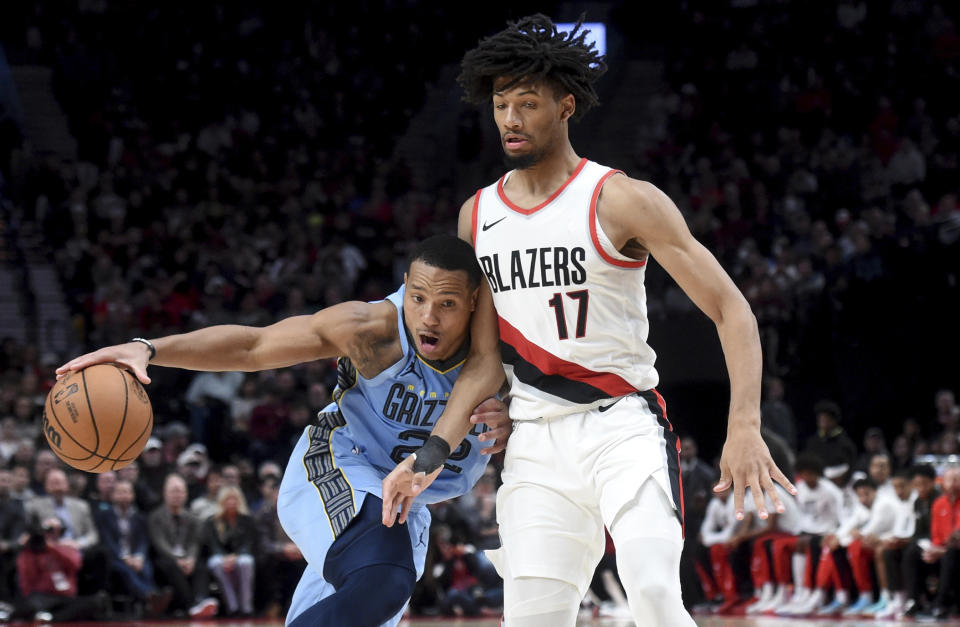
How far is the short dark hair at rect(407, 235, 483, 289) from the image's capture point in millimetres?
4527

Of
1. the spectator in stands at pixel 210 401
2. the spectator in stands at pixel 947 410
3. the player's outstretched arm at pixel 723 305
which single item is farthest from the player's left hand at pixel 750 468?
the spectator in stands at pixel 210 401

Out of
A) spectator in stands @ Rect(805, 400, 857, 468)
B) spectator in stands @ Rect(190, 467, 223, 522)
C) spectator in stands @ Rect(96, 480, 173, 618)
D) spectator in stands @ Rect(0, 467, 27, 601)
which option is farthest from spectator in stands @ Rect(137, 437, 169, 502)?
spectator in stands @ Rect(805, 400, 857, 468)

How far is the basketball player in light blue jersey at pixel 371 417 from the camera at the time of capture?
4434 millimetres

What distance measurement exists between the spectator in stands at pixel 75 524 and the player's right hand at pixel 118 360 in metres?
7.24

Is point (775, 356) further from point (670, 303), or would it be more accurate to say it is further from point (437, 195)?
point (437, 195)

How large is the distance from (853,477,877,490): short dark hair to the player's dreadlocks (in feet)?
25.9

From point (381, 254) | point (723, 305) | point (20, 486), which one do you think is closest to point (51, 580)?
point (20, 486)

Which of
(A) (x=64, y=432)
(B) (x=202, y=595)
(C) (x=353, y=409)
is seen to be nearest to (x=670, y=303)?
(B) (x=202, y=595)

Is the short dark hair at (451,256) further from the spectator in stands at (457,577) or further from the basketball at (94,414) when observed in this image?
the spectator in stands at (457,577)

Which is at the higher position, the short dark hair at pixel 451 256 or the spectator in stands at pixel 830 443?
the short dark hair at pixel 451 256

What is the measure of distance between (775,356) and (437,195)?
6173 mm

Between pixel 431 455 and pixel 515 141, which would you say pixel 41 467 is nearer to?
pixel 431 455

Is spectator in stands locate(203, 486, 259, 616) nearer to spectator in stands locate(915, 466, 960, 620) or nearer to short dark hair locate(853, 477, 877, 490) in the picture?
short dark hair locate(853, 477, 877, 490)

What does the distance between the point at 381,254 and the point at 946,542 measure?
27.1 feet
